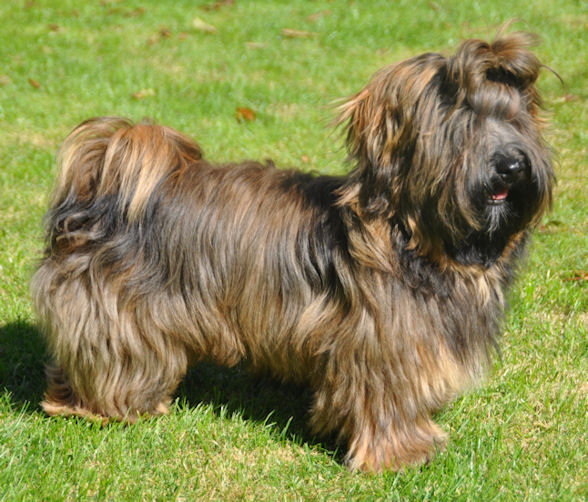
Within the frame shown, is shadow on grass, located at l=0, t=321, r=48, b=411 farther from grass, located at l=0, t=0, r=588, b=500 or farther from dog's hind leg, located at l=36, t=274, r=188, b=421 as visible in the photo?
dog's hind leg, located at l=36, t=274, r=188, b=421

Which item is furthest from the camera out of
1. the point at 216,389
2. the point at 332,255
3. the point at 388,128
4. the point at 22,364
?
the point at 22,364

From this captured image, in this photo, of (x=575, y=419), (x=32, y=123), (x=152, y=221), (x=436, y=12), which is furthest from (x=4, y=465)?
(x=436, y=12)

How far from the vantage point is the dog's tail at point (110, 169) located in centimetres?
331

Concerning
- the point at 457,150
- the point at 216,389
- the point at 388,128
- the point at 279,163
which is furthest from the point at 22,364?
the point at 279,163

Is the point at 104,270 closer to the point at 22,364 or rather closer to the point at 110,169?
the point at 110,169

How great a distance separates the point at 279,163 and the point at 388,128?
3560 mm

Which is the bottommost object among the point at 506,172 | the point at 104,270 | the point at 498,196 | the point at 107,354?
the point at 107,354

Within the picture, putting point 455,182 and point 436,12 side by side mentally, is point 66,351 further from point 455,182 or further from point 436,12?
point 436,12

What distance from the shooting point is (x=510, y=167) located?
2.77 metres

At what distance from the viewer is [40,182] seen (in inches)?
241

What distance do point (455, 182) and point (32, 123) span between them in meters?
5.63

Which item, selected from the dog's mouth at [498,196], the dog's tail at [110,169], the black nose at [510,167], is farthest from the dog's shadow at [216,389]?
the black nose at [510,167]

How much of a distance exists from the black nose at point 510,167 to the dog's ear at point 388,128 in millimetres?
343

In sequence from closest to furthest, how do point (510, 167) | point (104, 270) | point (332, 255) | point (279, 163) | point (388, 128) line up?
point (510, 167) < point (388, 128) < point (332, 255) < point (104, 270) < point (279, 163)
